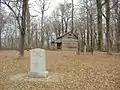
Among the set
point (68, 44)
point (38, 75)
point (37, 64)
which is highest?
point (68, 44)

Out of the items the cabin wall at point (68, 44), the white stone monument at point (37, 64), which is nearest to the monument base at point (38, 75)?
the white stone monument at point (37, 64)

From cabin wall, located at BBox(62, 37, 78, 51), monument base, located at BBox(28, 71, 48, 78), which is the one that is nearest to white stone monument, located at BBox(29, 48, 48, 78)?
monument base, located at BBox(28, 71, 48, 78)

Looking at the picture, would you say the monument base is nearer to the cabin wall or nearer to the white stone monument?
the white stone monument

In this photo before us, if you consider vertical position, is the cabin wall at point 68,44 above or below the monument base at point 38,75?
above

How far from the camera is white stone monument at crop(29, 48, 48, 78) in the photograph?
1141 cm

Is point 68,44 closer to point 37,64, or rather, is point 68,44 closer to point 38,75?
point 37,64

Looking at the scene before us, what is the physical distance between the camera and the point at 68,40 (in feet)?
133

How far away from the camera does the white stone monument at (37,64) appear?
1141 centimetres

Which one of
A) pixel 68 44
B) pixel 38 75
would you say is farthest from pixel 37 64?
pixel 68 44

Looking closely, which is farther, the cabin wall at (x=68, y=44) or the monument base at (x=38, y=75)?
the cabin wall at (x=68, y=44)

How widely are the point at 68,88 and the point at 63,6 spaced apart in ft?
177

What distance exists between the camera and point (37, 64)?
1166 centimetres

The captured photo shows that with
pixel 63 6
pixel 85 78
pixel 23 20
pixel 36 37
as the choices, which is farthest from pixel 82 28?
pixel 85 78

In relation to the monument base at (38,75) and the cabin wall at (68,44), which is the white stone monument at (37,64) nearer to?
the monument base at (38,75)
